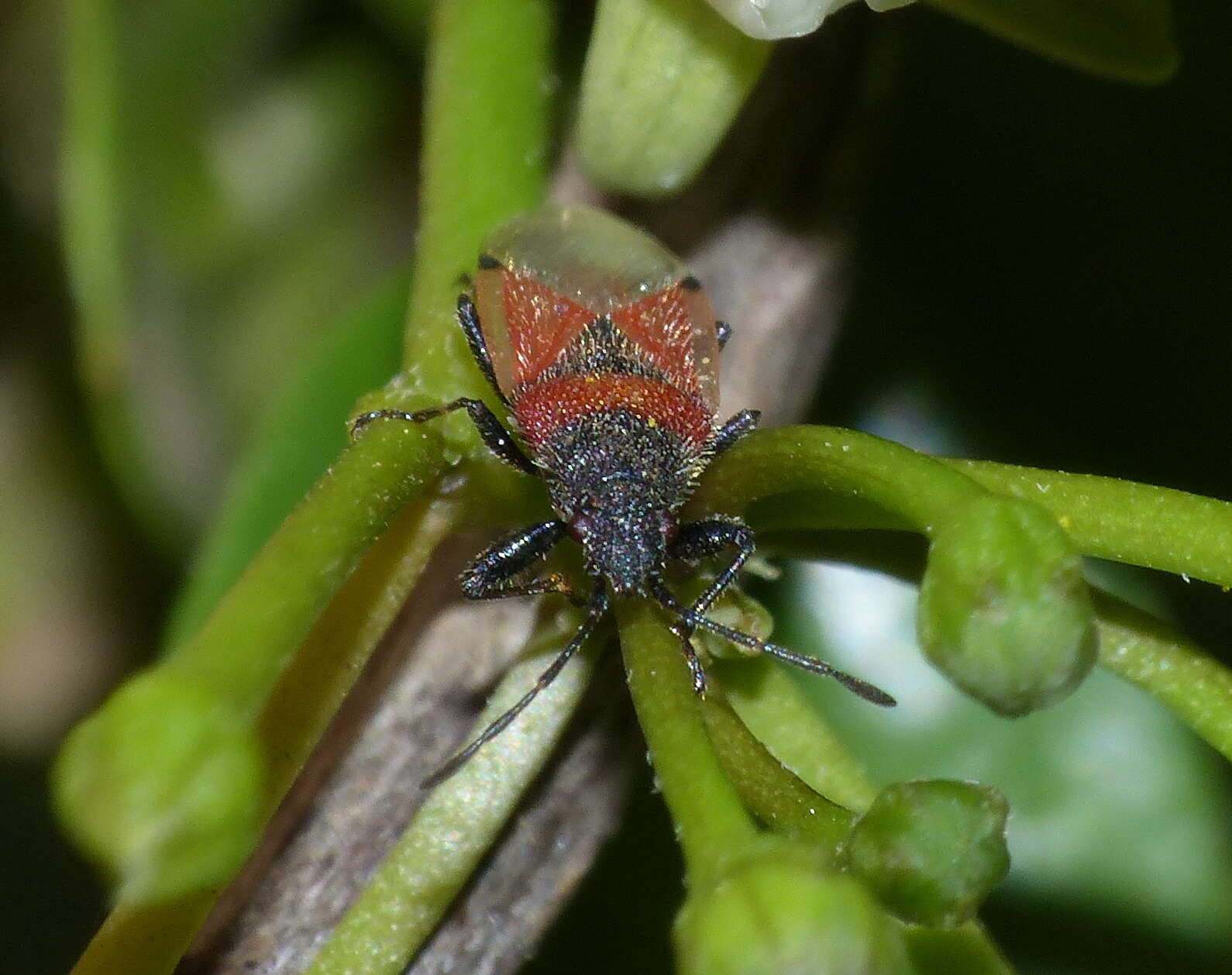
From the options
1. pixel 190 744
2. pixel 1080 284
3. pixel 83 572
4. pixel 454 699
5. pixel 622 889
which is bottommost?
pixel 622 889

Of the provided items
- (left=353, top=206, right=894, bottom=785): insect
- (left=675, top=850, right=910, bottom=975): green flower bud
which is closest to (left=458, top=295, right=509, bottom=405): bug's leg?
(left=353, top=206, right=894, bottom=785): insect

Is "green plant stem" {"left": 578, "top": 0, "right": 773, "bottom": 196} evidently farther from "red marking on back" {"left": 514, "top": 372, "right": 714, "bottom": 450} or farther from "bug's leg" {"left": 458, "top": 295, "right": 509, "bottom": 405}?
"red marking on back" {"left": 514, "top": 372, "right": 714, "bottom": 450}

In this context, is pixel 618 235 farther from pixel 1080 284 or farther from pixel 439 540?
pixel 1080 284

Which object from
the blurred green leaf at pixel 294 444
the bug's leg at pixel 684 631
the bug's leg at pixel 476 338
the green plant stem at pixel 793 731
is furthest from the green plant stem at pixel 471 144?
the blurred green leaf at pixel 294 444

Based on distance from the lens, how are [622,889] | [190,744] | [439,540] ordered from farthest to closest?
[622,889], [439,540], [190,744]

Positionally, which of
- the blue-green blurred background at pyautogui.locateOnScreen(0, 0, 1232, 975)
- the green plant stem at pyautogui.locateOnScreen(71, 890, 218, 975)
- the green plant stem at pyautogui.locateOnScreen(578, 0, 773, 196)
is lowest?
the blue-green blurred background at pyautogui.locateOnScreen(0, 0, 1232, 975)

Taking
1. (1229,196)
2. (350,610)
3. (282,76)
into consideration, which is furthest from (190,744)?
(282,76)

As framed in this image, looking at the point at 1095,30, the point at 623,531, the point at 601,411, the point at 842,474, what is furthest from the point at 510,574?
the point at 1095,30

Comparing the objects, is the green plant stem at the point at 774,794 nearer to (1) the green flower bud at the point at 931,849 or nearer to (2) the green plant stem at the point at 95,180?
(1) the green flower bud at the point at 931,849
